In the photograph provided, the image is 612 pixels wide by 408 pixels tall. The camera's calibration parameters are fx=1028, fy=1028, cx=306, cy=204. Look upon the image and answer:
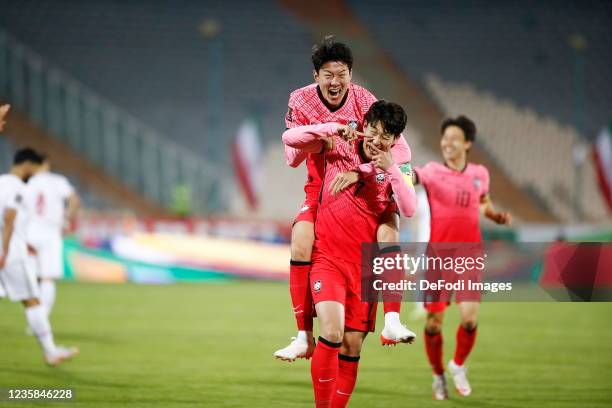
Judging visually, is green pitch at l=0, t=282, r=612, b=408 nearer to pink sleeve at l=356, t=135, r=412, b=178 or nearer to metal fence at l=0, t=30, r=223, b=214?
pink sleeve at l=356, t=135, r=412, b=178

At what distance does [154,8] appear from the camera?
31.9m

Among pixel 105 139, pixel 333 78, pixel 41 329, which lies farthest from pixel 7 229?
pixel 105 139

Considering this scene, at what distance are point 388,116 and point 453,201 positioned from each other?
2.99 metres

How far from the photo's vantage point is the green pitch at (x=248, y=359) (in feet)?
28.1

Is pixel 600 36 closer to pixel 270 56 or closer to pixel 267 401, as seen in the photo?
pixel 270 56

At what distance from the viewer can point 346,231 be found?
20.8ft

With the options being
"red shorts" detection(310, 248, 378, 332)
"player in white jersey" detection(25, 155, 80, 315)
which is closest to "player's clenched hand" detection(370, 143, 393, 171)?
"red shorts" detection(310, 248, 378, 332)

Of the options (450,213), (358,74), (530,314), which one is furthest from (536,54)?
(450,213)

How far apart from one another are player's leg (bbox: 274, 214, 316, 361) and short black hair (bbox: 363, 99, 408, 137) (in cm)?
74

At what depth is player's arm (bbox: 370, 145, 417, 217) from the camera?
608cm

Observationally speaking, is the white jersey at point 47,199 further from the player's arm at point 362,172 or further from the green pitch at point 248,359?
the player's arm at point 362,172

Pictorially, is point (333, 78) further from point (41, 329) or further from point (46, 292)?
point (46, 292)

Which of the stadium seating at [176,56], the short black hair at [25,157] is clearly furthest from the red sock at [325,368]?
the stadium seating at [176,56]

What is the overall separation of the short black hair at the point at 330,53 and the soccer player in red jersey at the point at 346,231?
0.36m
